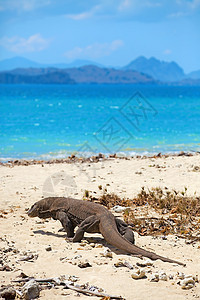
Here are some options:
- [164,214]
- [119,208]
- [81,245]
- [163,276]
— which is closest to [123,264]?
[163,276]

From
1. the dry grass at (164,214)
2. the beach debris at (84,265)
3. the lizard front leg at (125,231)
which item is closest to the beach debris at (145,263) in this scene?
the beach debris at (84,265)

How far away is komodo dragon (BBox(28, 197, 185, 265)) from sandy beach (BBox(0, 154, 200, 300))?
156mm

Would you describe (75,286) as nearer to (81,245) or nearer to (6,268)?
(6,268)

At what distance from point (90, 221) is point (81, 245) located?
412 millimetres

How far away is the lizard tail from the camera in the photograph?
603cm

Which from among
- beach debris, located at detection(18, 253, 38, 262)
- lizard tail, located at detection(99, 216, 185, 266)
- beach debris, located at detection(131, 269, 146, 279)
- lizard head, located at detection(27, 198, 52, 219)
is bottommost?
beach debris, located at detection(18, 253, 38, 262)

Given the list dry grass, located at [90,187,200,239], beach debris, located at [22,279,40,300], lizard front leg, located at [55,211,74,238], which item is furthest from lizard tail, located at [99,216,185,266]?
beach debris, located at [22,279,40,300]

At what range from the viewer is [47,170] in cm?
1421

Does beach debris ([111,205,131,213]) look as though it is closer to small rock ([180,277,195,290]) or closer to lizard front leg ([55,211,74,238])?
lizard front leg ([55,211,74,238])

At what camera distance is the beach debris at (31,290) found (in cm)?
486

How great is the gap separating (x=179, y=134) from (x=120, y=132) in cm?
455

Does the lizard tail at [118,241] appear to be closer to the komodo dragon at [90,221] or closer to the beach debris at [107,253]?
the komodo dragon at [90,221]

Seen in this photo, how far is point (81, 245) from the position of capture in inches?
270

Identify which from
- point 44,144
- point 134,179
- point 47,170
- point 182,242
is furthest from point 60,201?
point 44,144
